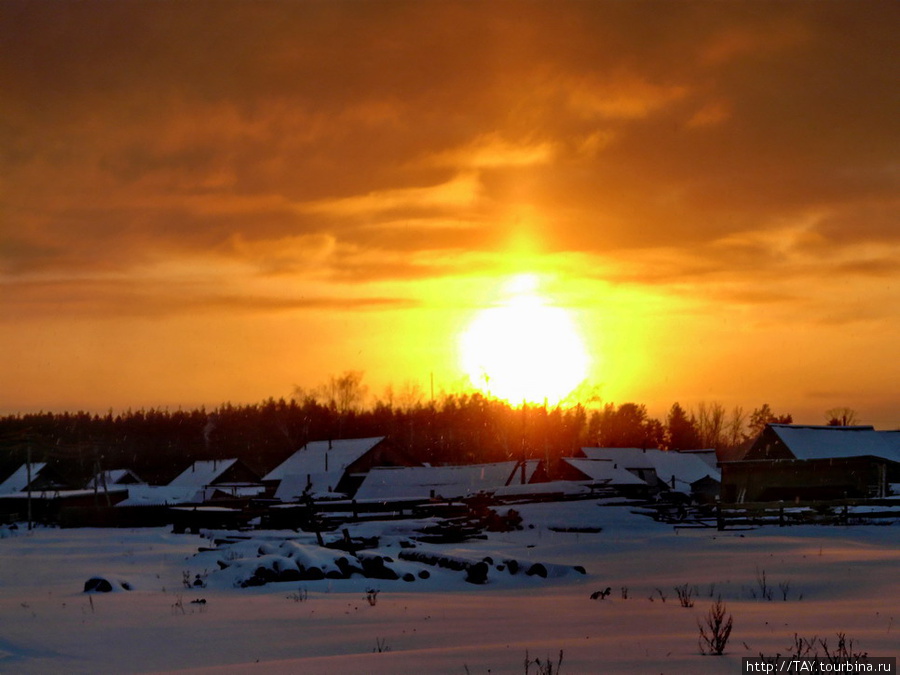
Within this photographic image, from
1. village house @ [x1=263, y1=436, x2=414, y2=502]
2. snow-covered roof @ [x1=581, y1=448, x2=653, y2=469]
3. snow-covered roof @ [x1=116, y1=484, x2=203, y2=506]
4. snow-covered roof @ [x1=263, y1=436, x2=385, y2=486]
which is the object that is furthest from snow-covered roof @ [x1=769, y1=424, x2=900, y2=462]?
snow-covered roof @ [x1=116, y1=484, x2=203, y2=506]

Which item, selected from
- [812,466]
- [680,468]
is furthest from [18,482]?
[812,466]

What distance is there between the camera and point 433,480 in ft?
222

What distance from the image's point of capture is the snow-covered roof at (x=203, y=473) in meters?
85.9

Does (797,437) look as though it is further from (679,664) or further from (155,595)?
(679,664)

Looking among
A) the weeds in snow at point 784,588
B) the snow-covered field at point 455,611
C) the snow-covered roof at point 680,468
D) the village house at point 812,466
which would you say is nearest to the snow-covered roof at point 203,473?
the snow-covered roof at point 680,468

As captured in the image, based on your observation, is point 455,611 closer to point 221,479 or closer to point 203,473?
point 221,479

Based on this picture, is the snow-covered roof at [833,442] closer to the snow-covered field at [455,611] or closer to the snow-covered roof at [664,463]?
the snow-covered roof at [664,463]

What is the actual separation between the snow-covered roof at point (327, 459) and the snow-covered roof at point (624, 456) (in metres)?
19.2

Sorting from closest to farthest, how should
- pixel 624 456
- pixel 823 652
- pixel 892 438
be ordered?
pixel 823 652 < pixel 892 438 < pixel 624 456

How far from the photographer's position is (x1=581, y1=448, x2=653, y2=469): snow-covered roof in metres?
82.1

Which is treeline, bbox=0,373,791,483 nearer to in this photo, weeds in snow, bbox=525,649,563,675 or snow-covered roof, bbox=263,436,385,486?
snow-covered roof, bbox=263,436,385,486

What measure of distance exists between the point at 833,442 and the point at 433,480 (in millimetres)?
26611

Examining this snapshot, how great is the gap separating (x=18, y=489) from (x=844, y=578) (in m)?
83.4

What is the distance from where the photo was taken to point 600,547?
30.2 metres
